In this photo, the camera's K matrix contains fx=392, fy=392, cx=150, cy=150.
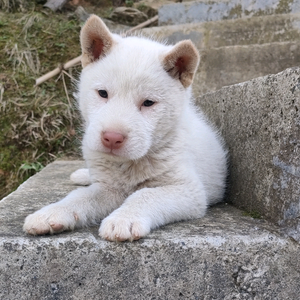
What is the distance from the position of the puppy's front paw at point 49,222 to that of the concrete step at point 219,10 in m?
4.98

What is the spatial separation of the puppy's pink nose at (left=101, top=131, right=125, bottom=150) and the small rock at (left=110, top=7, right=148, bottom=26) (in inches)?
275

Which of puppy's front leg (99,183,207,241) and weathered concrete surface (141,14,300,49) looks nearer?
puppy's front leg (99,183,207,241)

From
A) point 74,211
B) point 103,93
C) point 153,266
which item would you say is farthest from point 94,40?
point 153,266

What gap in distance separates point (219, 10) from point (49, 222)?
5187 mm

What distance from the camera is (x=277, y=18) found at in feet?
17.7

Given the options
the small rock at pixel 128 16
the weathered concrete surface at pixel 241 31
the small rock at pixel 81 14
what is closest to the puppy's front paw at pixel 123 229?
the weathered concrete surface at pixel 241 31

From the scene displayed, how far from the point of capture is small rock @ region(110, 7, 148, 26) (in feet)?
28.2

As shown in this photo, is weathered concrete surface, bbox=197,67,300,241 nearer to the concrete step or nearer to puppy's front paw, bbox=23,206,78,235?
puppy's front paw, bbox=23,206,78,235

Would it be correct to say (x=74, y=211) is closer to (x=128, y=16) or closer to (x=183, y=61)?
(x=183, y=61)

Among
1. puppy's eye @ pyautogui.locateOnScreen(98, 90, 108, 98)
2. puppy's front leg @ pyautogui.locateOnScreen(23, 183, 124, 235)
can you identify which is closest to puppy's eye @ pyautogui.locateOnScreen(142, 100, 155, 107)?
puppy's eye @ pyautogui.locateOnScreen(98, 90, 108, 98)

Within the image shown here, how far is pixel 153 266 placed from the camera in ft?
6.41

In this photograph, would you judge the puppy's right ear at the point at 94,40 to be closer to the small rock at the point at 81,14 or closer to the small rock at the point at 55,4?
the small rock at the point at 81,14

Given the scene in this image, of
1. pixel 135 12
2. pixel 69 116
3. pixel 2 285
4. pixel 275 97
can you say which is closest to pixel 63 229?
pixel 2 285

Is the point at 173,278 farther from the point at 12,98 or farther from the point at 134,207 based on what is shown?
the point at 12,98
